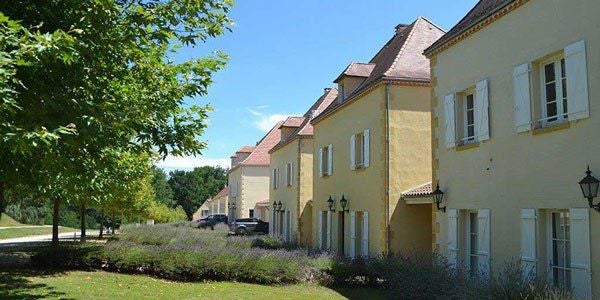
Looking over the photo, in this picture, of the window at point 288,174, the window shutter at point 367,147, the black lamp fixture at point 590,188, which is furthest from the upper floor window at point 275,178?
the black lamp fixture at point 590,188

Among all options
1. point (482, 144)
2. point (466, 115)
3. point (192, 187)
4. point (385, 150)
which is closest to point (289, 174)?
point (385, 150)

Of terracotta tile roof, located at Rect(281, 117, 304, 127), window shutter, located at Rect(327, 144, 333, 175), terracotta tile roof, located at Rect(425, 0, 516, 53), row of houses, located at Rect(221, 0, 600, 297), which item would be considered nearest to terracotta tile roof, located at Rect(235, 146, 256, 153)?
terracotta tile roof, located at Rect(281, 117, 304, 127)

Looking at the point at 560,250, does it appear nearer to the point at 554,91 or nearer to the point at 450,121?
the point at 554,91

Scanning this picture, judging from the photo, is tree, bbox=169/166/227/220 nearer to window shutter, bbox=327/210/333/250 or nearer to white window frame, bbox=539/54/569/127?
window shutter, bbox=327/210/333/250

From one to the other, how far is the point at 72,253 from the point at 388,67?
11488 millimetres

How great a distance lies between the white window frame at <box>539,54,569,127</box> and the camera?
9.02 metres

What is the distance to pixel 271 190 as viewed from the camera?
3659 centimetres

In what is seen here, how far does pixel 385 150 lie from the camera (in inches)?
640

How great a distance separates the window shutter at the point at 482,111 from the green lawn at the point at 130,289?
4.64 m

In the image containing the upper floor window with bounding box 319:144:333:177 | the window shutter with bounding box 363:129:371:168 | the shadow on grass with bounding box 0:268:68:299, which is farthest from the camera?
the upper floor window with bounding box 319:144:333:177

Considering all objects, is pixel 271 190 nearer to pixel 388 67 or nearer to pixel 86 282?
pixel 388 67

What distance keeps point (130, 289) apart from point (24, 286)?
2.35 m

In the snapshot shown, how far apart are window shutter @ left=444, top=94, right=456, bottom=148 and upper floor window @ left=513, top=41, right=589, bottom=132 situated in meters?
2.25

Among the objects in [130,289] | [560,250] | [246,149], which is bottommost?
[130,289]
